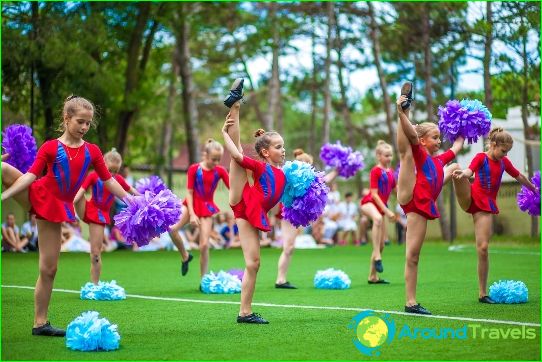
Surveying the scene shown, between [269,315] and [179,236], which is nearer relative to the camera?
[269,315]

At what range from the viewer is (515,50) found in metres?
20.3

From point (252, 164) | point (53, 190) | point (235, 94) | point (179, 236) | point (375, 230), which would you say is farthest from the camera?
point (375, 230)

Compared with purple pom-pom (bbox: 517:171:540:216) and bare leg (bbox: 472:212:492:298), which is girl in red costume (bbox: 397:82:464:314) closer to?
bare leg (bbox: 472:212:492:298)

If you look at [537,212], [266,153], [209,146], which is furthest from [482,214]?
[209,146]

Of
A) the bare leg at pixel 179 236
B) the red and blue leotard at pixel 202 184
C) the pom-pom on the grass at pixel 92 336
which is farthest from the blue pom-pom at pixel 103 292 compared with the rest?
the pom-pom on the grass at pixel 92 336

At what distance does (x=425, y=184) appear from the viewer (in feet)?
26.9

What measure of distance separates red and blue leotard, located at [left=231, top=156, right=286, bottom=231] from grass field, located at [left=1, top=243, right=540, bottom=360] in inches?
36.5

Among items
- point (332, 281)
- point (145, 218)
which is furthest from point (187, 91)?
point (145, 218)

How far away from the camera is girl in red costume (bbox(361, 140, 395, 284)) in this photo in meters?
11.9

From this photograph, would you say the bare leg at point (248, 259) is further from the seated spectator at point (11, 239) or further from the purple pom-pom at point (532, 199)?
the seated spectator at point (11, 239)

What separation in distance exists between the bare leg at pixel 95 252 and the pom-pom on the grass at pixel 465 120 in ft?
14.7

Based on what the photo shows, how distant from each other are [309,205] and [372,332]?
5.20 ft

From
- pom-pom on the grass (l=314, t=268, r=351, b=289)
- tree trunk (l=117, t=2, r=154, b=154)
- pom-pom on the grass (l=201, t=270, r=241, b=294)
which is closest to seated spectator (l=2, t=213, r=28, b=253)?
tree trunk (l=117, t=2, r=154, b=154)

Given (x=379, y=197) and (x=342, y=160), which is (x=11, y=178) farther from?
(x=379, y=197)
